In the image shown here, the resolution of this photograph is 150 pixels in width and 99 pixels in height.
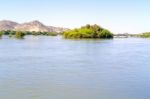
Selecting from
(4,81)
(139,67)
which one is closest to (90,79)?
(4,81)

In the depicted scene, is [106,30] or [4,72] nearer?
[4,72]

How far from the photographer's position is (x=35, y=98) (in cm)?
859

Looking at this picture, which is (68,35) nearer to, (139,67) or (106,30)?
(106,30)

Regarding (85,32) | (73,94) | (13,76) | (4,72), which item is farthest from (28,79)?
(85,32)

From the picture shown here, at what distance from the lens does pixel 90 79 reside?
37.8 feet

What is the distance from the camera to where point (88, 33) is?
63.7 m

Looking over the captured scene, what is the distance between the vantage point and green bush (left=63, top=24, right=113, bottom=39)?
209ft

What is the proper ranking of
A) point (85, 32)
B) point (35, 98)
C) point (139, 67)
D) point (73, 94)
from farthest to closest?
point (85, 32) → point (139, 67) → point (73, 94) → point (35, 98)

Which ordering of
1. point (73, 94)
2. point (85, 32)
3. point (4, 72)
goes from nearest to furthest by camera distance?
point (73, 94)
point (4, 72)
point (85, 32)

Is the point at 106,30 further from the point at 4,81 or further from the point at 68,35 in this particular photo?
the point at 4,81

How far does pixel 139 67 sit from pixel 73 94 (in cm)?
648

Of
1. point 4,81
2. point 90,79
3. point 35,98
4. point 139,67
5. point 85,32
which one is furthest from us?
point 85,32

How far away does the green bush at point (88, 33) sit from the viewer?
6362 centimetres

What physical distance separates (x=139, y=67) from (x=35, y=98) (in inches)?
294
